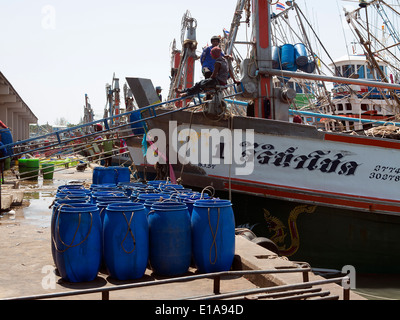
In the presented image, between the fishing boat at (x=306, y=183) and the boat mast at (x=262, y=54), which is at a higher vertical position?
the boat mast at (x=262, y=54)

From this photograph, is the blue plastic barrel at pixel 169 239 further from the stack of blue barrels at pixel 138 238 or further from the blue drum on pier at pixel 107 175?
the blue drum on pier at pixel 107 175

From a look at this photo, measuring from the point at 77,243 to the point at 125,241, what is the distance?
0.50 m

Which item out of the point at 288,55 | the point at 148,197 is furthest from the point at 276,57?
the point at 148,197

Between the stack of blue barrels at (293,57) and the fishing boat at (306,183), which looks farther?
the stack of blue barrels at (293,57)

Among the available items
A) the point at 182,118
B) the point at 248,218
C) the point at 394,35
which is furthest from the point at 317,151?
the point at 394,35

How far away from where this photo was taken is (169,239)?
5180 millimetres

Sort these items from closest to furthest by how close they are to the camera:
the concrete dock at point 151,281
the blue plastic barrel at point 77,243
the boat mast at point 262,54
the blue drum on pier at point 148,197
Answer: the concrete dock at point 151,281, the blue plastic barrel at point 77,243, the blue drum on pier at point 148,197, the boat mast at point 262,54

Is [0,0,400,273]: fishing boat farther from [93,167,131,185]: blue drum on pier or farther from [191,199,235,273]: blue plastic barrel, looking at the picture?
[191,199,235,273]: blue plastic barrel

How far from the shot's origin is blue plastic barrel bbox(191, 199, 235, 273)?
207 inches

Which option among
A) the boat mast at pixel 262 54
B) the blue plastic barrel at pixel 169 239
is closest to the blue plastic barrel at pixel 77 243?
the blue plastic barrel at pixel 169 239

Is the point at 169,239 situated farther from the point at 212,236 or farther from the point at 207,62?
the point at 207,62

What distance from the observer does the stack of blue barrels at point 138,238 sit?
16.1 feet

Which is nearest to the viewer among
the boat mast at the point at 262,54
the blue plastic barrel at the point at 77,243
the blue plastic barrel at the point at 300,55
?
the blue plastic barrel at the point at 77,243

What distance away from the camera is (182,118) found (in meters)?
9.59
